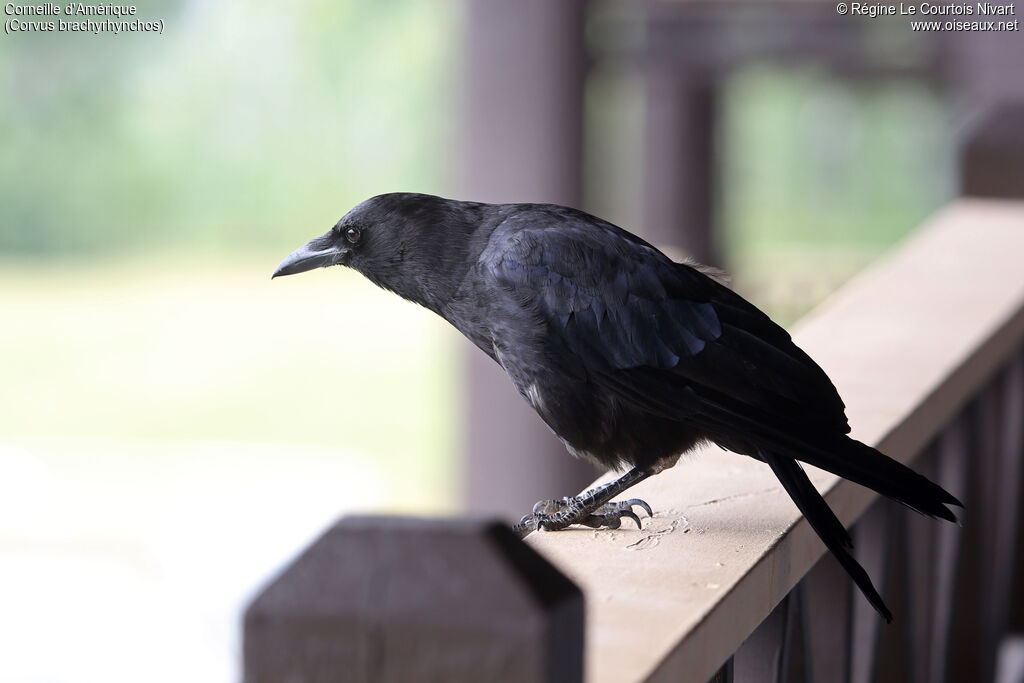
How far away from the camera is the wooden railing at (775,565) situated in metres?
0.65

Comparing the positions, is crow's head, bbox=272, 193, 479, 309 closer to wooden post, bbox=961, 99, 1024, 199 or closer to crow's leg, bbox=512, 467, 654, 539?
crow's leg, bbox=512, 467, 654, 539

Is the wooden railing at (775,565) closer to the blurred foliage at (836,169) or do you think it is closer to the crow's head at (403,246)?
the crow's head at (403,246)

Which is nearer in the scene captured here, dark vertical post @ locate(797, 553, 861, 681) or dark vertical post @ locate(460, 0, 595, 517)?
dark vertical post @ locate(797, 553, 861, 681)

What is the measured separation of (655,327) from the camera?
1.45 meters

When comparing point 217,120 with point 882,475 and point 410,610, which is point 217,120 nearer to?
point 882,475

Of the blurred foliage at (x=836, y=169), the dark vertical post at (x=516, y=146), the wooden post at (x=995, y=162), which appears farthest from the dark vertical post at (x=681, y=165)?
the blurred foliage at (x=836, y=169)

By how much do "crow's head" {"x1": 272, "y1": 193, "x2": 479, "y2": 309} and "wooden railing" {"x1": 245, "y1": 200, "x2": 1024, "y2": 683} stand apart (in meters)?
0.41

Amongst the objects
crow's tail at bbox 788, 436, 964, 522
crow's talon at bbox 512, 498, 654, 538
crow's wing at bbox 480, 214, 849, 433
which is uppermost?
crow's wing at bbox 480, 214, 849, 433

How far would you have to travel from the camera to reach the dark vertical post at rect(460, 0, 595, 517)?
4.02 meters

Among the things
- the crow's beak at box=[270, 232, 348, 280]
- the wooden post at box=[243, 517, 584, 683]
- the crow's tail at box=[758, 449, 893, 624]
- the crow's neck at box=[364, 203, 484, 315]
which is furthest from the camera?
the crow's beak at box=[270, 232, 348, 280]

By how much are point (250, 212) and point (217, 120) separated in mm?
1450

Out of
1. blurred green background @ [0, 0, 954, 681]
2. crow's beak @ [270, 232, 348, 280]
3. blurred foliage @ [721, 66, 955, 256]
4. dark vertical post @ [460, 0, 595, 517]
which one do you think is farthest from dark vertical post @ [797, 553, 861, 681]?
blurred foliage @ [721, 66, 955, 256]

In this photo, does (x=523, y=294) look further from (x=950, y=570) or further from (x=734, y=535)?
(x=950, y=570)

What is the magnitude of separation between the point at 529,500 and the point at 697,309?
2882 mm
